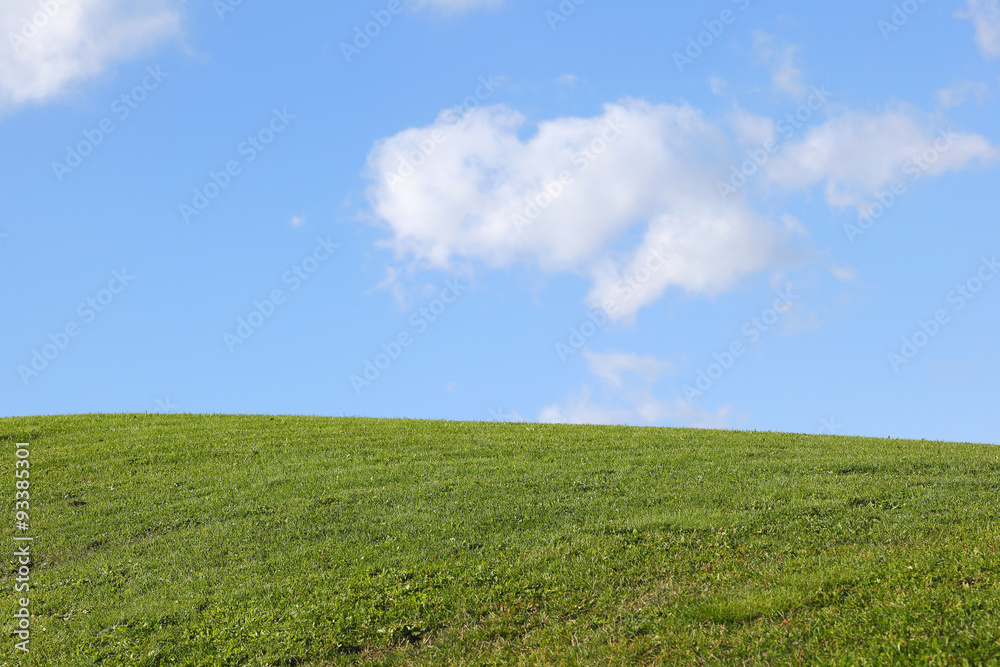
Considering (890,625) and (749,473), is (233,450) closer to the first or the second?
(749,473)

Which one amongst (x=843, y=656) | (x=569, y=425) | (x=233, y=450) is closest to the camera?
(x=843, y=656)

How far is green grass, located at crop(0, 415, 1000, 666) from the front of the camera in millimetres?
11938

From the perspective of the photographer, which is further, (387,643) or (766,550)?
(766,550)

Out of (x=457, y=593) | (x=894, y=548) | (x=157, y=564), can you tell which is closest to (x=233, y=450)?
(x=157, y=564)

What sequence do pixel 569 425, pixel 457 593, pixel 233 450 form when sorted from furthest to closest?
pixel 569 425 → pixel 233 450 → pixel 457 593

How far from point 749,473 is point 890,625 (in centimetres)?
1011

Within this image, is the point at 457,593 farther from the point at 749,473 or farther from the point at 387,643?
the point at 749,473

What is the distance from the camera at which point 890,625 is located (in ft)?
36.0

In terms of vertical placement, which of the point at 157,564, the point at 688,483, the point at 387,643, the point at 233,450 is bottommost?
the point at 387,643

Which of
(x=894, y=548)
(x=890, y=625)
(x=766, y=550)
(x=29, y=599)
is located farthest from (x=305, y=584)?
(x=894, y=548)

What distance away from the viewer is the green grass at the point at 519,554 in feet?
39.2

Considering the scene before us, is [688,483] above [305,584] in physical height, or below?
Answer: above

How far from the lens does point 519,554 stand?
15492 millimetres

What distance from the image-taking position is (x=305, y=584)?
1493 cm
